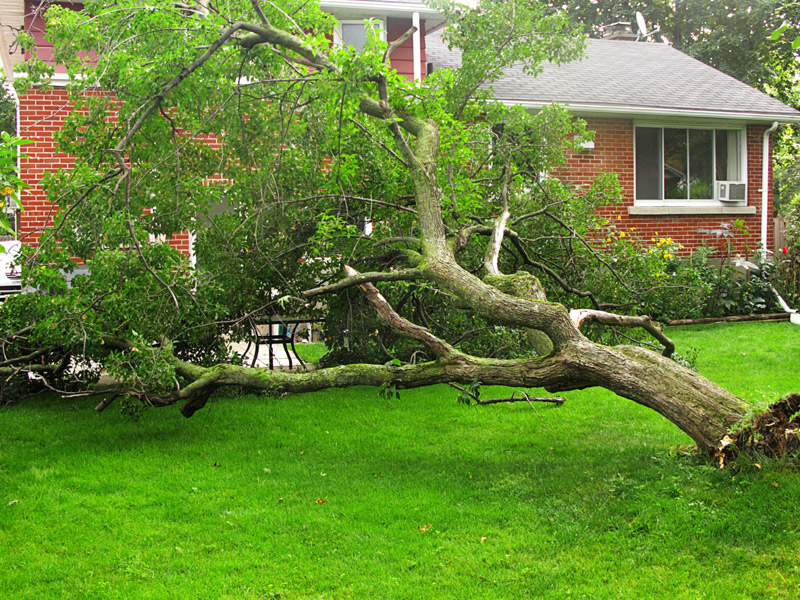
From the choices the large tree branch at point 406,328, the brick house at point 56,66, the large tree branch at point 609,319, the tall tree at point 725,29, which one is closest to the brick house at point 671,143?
the brick house at point 56,66

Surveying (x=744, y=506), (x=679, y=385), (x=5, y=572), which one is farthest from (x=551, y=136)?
(x=5, y=572)

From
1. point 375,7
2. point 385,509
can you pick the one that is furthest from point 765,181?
point 385,509

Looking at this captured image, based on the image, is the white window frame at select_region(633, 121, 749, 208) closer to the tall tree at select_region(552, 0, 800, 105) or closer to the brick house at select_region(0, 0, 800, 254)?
the brick house at select_region(0, 0, 800, 254)

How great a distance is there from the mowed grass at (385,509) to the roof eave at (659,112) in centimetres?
806

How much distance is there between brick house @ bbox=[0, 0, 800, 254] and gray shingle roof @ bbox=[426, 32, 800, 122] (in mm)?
24

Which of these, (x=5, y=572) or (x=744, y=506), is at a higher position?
(x=744, y=506)

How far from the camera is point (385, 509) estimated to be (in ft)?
16.3

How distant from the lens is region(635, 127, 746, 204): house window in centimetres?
1533

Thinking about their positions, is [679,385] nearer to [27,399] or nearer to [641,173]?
[27,399]

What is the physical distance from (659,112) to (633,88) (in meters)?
1.30

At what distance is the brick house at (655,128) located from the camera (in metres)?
14.4

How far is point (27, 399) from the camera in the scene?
26.8 feet

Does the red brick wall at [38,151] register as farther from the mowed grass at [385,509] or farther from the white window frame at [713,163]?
the white window frame at [713,163]

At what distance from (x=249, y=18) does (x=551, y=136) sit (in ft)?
13.3
